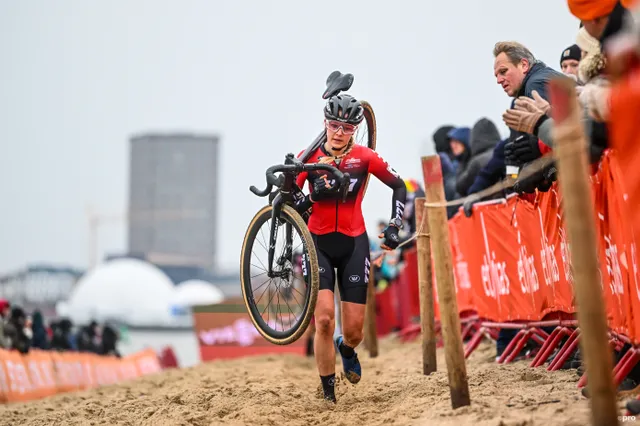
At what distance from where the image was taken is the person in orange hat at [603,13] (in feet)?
16.5

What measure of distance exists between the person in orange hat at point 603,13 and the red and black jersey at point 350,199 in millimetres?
2762

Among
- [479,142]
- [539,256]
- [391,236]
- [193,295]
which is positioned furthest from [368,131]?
[193,295]

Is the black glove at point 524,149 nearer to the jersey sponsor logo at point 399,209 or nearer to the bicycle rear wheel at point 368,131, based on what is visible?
the jersey sponsor logo at point 399,209

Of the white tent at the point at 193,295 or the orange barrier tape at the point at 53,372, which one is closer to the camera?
the orange barrier tape at the point at 53,372

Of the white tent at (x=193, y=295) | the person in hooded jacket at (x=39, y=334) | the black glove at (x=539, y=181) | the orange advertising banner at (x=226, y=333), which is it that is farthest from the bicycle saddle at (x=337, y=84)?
the white tent at (x=193, y=295)

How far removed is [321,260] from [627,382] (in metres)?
2.66

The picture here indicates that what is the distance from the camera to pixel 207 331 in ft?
70.2

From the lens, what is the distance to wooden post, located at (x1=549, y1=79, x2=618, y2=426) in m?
4.14

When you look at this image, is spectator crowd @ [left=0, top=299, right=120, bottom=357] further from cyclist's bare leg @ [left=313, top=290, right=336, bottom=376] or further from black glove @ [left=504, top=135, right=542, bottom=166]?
black glove @ [left=504, top=135, right=542, bottom=166]

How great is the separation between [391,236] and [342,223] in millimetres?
432

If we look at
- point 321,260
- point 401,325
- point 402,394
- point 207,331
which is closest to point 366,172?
point 321,260

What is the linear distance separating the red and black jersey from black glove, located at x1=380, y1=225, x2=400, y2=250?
0.19 meters

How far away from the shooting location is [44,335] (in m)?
17.9

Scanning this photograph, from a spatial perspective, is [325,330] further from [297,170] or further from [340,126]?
[340,126]
